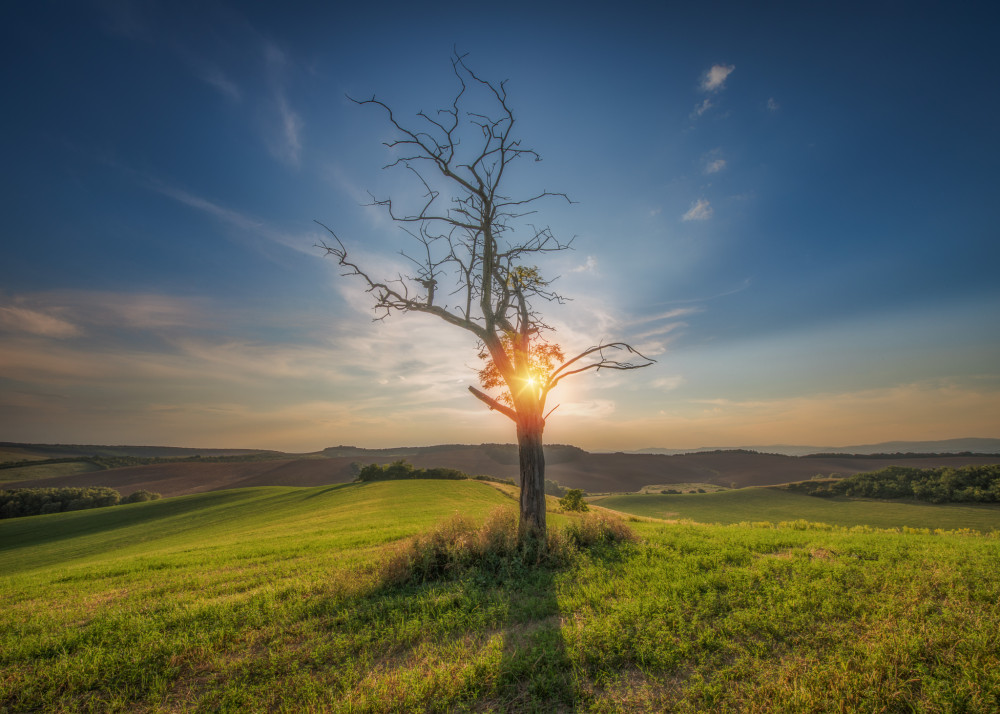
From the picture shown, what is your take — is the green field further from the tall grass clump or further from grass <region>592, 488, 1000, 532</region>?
grass <region>592, 488, 1000, 532</region>

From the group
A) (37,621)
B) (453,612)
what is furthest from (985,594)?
(37,621)

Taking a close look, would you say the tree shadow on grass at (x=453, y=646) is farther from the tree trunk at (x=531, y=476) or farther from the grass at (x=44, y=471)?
the grass at (x=44, y=471)

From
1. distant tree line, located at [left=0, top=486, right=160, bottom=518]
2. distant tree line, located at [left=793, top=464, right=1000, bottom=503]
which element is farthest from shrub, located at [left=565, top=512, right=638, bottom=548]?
distant tree line, located at [left=0, top=486, right=160, bottom=518]

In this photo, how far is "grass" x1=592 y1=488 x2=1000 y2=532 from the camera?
25.4 metres

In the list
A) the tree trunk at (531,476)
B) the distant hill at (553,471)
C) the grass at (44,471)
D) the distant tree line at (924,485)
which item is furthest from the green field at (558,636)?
the grass at (44,471)

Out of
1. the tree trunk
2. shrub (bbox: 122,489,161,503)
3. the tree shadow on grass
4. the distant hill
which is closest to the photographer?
the tree shadow on grass

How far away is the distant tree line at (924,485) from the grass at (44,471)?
124349 mm

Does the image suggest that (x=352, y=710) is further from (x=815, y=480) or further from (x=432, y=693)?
(x=815, y=480)

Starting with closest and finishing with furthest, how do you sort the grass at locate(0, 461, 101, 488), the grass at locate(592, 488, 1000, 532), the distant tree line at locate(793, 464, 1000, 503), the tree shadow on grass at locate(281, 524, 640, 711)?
the tree shadow on grass at locate(281, 524, 640, 711) < the grass at locate(592, 488, 1000, 532) < the distant tree line at locate(793, 464, 1000, 503) < the grass at locate(0, 461, 101, 488)

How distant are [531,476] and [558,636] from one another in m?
4.51

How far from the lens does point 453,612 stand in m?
6.23

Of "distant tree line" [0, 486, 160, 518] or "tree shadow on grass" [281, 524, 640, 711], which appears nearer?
"tree shadow on grass" [281, 524, 640, 711]

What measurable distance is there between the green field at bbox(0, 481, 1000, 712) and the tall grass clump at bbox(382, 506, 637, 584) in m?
0.32

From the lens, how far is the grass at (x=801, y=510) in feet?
83.3
